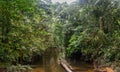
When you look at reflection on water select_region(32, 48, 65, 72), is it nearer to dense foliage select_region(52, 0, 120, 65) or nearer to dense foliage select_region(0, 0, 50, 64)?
dense foliage select_region(0, 0, 50, 64)

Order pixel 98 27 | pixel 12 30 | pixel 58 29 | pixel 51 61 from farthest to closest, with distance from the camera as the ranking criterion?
1. pixel 58 29
2. pixel 98 27
3. pixel 12 30
4. pixel 51 61

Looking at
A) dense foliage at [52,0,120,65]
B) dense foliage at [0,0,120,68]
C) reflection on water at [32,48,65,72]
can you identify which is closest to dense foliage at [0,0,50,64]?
dense foliage at [0,0,120,68]

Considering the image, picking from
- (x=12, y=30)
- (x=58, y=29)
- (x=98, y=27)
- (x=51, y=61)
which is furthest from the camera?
(x=58, y=29)

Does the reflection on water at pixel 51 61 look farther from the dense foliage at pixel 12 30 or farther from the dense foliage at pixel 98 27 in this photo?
the dense foliage at pixel 98 27

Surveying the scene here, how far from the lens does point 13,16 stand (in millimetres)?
4133

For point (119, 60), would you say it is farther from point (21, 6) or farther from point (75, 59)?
point (75, 59)

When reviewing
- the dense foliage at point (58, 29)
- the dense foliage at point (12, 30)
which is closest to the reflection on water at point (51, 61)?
the dense foliage at point (58, 29)

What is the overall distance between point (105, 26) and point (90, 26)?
0.88 meters

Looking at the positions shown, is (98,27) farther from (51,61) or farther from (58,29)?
(51,61)

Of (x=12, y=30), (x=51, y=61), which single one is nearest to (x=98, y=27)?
(x=12, y=30)

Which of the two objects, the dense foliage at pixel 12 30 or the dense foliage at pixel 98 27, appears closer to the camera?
the dense foliage at pixel 12 30

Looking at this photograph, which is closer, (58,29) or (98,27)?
(98,27)

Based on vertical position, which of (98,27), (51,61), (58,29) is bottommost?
(58,29)

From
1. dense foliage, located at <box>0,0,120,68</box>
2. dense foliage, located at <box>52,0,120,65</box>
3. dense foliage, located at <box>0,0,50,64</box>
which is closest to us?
dense foliage, located at <box>0,0,50,64</box>
